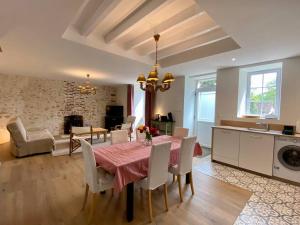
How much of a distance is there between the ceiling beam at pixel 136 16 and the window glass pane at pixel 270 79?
3.22m

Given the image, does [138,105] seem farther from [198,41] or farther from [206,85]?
[198,41]

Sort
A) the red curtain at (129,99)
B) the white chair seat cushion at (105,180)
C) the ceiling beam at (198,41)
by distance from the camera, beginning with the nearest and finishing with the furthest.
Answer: the white chair seat cushion at (105,180) < the ceiling beam at (198,41) < the red curtain at (129,99)

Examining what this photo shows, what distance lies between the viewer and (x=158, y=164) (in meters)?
2.00

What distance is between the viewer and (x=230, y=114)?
4.11 metres

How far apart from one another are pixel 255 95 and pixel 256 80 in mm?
367

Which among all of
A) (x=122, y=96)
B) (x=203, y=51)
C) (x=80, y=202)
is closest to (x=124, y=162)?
(x=80, y=202)

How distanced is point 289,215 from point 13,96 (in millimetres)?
7891

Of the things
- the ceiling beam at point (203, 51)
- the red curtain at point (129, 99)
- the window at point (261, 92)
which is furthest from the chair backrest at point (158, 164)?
the red curtain at point (129, 99)

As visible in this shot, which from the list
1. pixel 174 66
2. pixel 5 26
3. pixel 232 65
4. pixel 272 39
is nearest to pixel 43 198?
pixel 5 26

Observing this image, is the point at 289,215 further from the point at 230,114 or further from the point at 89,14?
the point at 89,14

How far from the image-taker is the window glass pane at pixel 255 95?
3.86 meters

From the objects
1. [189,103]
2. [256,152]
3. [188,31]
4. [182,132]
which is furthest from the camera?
[189,103]

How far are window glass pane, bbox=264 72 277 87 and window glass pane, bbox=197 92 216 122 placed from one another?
4.71ft

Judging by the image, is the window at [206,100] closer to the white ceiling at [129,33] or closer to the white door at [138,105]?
the white ceiling at [129,33]
